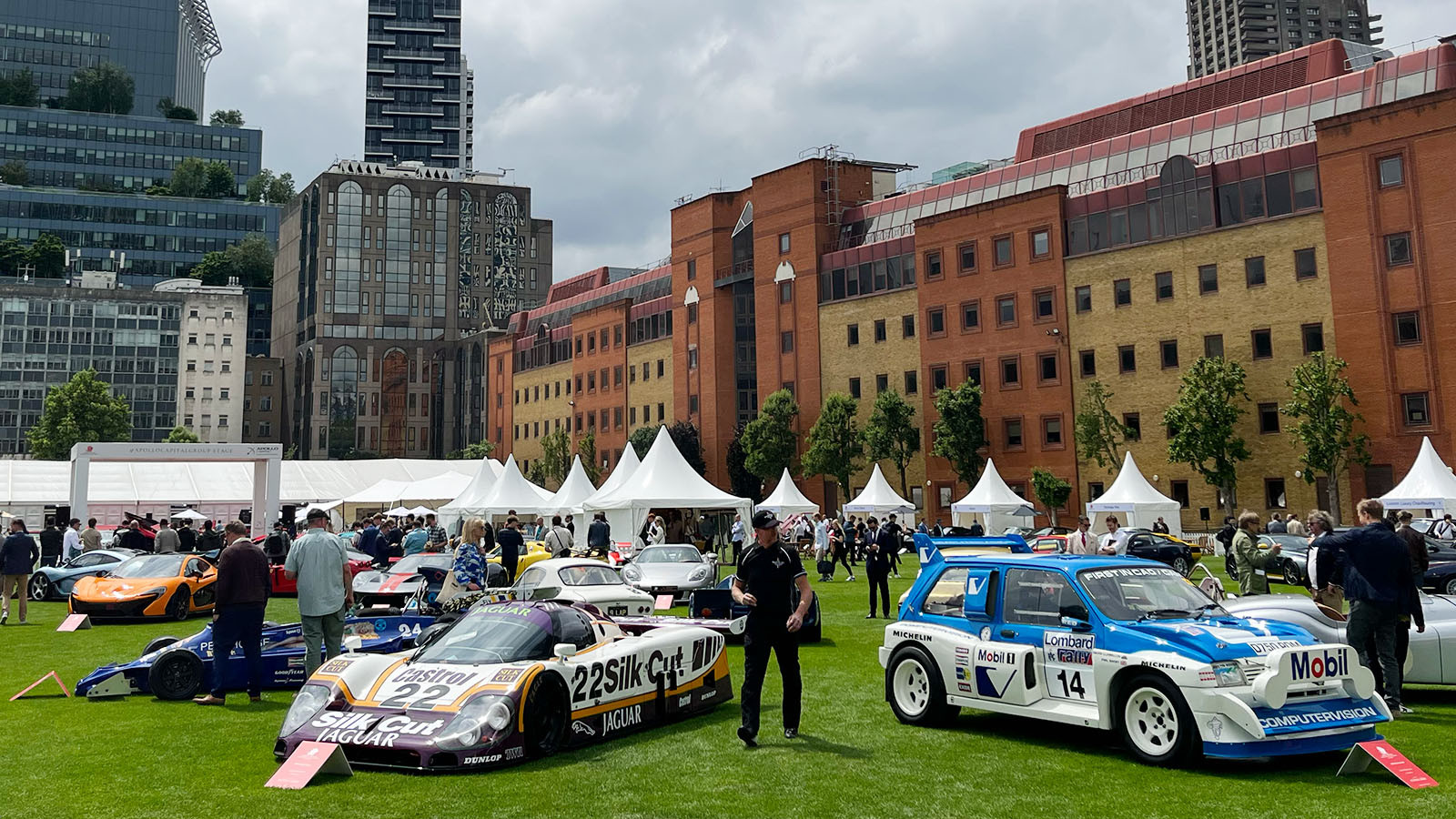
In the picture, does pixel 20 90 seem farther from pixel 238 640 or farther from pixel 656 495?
pixel 238 640

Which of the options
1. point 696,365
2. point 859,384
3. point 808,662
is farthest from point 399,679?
point 696,365

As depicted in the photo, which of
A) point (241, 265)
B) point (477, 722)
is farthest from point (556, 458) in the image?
point (477, 722)

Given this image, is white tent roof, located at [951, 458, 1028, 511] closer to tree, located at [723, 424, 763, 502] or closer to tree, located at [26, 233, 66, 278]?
tree, located at [723, 424, 763, 502]

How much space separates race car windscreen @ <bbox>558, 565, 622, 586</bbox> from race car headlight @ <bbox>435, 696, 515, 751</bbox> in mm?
10719

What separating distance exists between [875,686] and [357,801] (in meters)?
6.75

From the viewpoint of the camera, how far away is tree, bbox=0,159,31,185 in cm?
14650

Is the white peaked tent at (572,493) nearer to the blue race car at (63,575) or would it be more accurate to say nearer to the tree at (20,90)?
the blue race car at (63,575)

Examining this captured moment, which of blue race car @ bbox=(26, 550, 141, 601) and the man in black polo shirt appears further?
blue race car @ bbox=(26, 550, 141, 601)

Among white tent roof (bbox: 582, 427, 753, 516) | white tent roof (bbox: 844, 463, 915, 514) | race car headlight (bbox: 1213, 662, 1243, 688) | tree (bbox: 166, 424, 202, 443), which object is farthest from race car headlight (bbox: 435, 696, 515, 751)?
tree (bbox: 166, 424, 202, 443)

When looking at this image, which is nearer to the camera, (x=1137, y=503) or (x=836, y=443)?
(x=1137, y=503)

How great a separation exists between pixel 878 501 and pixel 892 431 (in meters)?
13.7

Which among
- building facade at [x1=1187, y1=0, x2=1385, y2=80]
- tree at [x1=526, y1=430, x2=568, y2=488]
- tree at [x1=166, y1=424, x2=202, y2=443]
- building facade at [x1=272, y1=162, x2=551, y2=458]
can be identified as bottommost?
tree at [x1=526, y1=430, x2=568, y2=488]

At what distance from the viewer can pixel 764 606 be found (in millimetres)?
9336

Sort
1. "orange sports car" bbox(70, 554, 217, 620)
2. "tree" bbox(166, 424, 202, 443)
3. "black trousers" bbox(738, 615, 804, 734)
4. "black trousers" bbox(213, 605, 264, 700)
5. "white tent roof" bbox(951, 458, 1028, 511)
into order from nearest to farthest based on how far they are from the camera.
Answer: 1. "black trousers" bbox(738, 615, 804, 734)
2. "black trousers" bbox(213, 605, 264, 700)
3. "orange sports car" bbox(70, 554, 217, 620)
4. "white tent roof" bbox(951, 458, 1028, 511)
5. "tree" bbox(166, 424, 202, 443)
